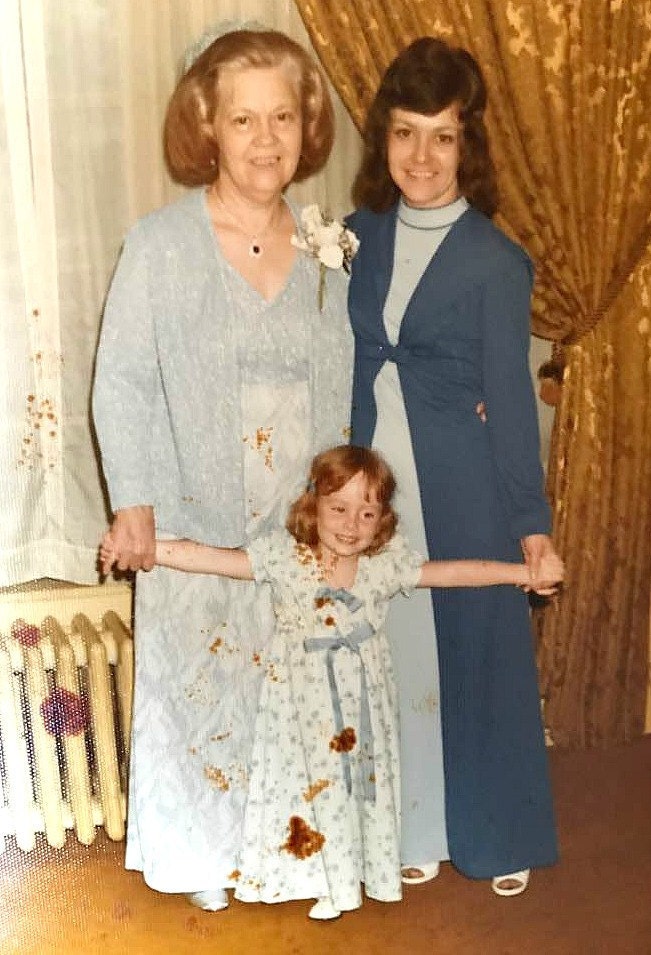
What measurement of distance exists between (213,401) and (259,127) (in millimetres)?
403

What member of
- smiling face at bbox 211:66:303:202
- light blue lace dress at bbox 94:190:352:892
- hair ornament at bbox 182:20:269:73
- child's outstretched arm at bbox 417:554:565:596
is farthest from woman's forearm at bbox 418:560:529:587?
hair ornament at bbox 182:20:269:73

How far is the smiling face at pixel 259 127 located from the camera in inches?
71.6

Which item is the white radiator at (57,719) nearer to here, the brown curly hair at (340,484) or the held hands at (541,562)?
the brown curly hair at (340,484)

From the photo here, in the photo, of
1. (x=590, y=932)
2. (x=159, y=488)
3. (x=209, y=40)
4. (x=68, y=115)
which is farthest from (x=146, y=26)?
(x=590, y=932)

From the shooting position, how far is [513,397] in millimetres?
1992

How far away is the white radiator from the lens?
2.20 metres

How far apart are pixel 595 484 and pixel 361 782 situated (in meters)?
0.80

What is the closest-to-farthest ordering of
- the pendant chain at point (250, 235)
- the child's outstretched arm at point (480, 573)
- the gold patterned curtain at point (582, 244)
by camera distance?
the pendant chain at point (250, 235) → the child's outstretched arm at point (480, 573) → the gold patterned curtain at point (582, 244)

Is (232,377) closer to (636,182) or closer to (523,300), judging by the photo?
(523,300)

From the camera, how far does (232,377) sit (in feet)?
6.28

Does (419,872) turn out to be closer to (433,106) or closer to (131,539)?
(131,539)

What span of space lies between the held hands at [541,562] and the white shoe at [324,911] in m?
0.61

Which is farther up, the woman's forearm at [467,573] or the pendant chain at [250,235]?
the pendant chain at [250,235]

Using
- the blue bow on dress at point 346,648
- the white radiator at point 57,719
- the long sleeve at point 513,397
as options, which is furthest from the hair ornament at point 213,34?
the white radiator at point 57,719
